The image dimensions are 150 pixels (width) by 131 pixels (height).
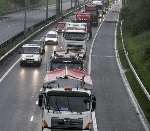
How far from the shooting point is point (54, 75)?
2912 cm

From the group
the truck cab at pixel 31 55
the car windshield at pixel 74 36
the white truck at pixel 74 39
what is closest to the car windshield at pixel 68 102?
the truck cab at pixel 31 55

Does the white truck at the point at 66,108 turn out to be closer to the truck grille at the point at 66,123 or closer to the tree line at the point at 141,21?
the truck grille at the point at 66,123

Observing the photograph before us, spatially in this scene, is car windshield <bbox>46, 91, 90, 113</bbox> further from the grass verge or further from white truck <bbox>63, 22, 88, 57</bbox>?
white truck <bbox>63, 22, 88, 57</bbox>

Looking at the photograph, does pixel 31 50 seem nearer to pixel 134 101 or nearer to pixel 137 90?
pixel 137 90

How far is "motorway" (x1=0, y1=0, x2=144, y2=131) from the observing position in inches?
1188

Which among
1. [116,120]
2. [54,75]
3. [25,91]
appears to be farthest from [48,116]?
[25,91]

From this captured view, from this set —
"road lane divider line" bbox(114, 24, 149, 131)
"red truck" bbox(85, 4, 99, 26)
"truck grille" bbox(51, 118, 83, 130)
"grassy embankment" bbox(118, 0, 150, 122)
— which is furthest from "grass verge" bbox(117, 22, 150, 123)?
"red truck" bbox(85, 4, 99, 26)

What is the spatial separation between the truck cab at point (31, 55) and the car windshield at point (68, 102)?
86.4ft

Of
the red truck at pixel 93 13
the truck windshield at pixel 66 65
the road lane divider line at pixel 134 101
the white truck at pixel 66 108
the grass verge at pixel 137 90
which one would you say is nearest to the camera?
the white truck at pixel 66 108

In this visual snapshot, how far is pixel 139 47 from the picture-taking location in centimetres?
6719

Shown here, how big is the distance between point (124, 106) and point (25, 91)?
779 cm

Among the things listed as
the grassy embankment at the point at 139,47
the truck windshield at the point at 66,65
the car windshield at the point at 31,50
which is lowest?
the grassy embankment at the point at 139,47

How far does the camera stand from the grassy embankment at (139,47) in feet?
131

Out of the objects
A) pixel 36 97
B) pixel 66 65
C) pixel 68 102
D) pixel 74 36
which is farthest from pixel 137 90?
pixel 74 36
